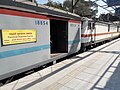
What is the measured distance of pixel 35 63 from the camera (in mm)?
6980

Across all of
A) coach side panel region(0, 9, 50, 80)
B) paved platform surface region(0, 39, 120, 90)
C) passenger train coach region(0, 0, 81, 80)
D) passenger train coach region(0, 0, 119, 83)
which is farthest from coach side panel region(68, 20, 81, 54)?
coach side panel region(0, 9, 50, 80)

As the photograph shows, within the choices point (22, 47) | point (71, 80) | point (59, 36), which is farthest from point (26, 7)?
point (59, 36)

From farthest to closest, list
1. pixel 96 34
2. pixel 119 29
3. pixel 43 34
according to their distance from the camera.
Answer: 1. pixel 119 29
2. pixel 96 34
3. pixel 43 34

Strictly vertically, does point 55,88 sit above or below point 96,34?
below

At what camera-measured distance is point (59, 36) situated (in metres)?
10.5

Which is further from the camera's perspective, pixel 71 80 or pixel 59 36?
pixel 59 36

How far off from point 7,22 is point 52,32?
17.4 feet

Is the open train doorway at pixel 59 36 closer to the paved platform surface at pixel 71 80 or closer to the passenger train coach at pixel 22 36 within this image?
the passenger train coach at pixel 22 36

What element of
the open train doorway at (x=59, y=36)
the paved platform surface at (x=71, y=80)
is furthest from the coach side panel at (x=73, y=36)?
the paved platform surface at (x=71, y=80)

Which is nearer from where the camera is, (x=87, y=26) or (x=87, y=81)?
(x=87, y=81)

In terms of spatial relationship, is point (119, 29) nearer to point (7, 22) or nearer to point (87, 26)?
A: point (87, 26)

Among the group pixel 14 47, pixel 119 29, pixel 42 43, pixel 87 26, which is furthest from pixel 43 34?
pixel 119 29

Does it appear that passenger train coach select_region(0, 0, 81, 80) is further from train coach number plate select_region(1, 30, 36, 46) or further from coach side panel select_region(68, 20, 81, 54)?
coach side panel select_region(68, 20, 81, 54)

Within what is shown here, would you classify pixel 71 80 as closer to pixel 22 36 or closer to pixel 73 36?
pixel 22 36
